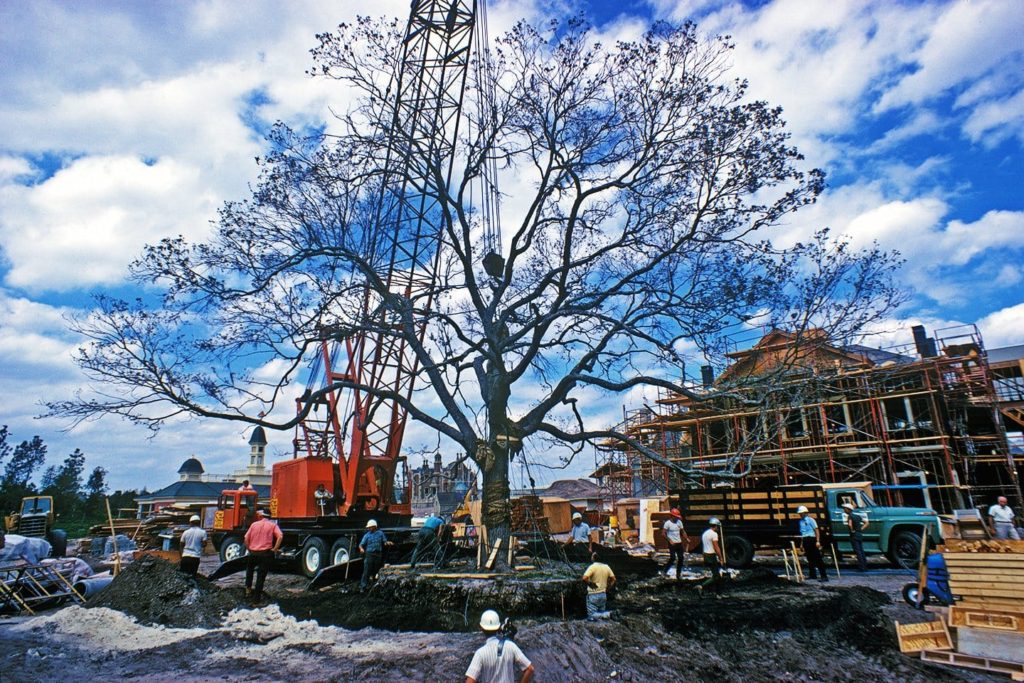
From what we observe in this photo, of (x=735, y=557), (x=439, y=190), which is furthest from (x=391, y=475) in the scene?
(x=735, y=557)

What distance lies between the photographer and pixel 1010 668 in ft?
25.7

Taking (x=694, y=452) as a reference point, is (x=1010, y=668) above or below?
below

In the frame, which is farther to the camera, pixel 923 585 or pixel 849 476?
pixel 849 476

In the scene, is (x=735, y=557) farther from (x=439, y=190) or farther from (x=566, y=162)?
(x=439, y=190)

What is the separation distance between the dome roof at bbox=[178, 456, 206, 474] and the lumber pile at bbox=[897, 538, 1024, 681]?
277ft

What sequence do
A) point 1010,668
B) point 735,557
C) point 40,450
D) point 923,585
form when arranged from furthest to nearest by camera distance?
point 40,450
point 735,557
point 923,585
point 1010,668

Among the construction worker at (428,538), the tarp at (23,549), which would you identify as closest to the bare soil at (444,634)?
the construction worker at (428,538)

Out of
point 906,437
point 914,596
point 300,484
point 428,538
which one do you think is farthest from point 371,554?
point 906,437

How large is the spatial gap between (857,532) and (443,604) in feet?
37.0

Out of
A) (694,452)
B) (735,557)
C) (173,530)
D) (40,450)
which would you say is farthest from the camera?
(40,450)

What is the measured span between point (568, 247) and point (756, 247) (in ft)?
13.8

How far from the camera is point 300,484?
707 inches

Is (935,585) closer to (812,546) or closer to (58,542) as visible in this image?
(812,546)

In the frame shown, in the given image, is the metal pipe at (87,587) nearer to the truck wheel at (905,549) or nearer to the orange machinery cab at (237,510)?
the orange machinery cab at (237,510)
